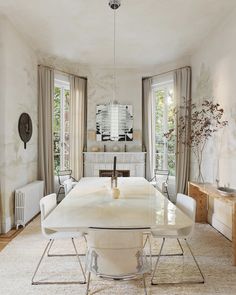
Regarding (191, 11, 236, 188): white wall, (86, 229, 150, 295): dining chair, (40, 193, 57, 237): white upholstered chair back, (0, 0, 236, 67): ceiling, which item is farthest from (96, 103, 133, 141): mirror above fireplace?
(86, 229, 150, 295): dining chair

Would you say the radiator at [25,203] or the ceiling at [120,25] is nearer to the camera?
the ceiling at [120,25]

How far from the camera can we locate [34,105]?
16.6ft

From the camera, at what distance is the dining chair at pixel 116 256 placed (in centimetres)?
217

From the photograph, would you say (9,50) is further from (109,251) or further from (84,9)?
(109,251)

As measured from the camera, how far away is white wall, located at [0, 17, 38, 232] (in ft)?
12.5

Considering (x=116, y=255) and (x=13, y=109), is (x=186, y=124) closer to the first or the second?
(x=13, y=109)

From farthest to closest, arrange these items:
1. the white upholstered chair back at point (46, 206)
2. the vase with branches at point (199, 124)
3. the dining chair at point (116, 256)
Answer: the vase with branches at point (199, 124) → the white upholstered chair back at point (46, 206) → the dining chair at point (116, 256)

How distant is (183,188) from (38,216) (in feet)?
9.37

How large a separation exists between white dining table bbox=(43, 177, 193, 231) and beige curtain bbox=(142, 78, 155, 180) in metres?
2.97

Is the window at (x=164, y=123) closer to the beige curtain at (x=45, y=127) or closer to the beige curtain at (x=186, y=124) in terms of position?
the beige curtain at (x=186, y=124)

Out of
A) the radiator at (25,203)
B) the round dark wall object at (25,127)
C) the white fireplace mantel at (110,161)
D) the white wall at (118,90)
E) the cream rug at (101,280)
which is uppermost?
the white wall at (118,90)

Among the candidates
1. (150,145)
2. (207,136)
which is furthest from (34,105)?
(207,136)

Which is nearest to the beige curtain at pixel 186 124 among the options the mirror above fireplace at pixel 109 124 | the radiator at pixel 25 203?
the mirror above fireplace at pixel 109 124

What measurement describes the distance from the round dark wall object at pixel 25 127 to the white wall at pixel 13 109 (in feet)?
0.34
